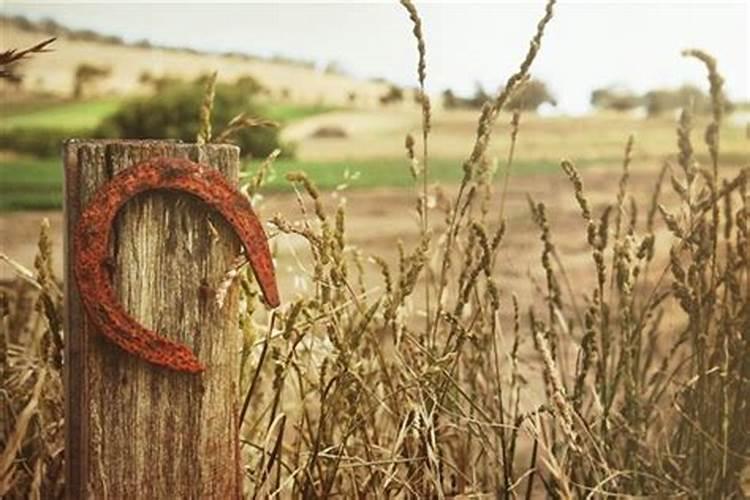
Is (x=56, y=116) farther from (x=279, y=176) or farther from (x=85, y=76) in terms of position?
(x=279, y=176)

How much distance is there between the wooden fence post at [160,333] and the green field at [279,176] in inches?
264

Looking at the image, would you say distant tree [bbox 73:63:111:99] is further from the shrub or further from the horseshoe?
the horseshoe

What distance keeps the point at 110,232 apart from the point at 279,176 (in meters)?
7.87

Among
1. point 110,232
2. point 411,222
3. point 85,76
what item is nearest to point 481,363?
point 110,232

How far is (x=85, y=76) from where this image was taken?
12.0 metres

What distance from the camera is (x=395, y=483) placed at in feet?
9.09

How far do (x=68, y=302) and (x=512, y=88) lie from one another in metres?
1.02

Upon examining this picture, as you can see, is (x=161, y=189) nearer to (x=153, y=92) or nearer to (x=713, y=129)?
(x=713, y=129)

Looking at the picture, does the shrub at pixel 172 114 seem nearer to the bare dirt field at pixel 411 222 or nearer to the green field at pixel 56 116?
Answer: the green field at pixel 56 116

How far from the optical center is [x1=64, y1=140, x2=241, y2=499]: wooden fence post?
7.38ft

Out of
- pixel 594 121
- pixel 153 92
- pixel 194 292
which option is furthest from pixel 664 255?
pixel 194 292

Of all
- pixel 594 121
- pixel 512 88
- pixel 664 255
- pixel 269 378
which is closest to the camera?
pixel 512 88

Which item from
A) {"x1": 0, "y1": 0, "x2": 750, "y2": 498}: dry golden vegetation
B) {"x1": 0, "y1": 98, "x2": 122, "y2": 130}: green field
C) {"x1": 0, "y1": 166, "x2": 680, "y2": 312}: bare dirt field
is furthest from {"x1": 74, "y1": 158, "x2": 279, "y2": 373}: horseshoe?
{"x1": 0, "y1": 98, "x2": 122, "y2": 130}: green field

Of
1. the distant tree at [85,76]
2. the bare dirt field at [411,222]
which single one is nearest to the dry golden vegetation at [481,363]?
the bare dirt field at [411,222]
